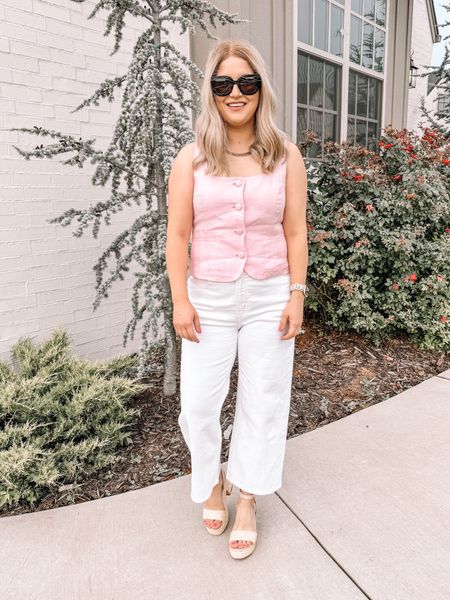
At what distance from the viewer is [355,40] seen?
5.74 metres

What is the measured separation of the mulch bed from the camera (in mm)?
2281

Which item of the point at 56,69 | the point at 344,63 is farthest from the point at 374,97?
the point at 56,69

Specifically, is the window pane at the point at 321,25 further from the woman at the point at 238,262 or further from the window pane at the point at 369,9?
the woman at the point at 238,262

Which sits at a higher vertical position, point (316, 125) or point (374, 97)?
point (374, 97)

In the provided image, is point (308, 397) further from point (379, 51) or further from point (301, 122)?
point (379, 51)

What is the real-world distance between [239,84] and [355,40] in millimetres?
5060

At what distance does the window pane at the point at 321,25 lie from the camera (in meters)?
5.09

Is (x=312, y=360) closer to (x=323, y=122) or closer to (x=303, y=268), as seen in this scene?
(x=303, y=268)

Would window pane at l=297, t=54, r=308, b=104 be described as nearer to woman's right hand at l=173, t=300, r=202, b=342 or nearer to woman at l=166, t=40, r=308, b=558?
woman at l=166, t=40, r=308, b=558

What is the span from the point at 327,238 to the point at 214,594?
2.65 metres

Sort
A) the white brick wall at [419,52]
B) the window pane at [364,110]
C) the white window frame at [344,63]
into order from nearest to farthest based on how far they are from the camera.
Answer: the white window frame at [344,63], the window pane at [364,110], the white brick wall at [419,52]

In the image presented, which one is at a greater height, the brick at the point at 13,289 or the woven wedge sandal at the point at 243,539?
the brick at the point at 13,289

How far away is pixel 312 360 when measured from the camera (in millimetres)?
3516

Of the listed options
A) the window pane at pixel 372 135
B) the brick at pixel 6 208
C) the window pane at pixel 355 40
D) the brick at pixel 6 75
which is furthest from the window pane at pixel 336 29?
the brick at pixel 6 208
